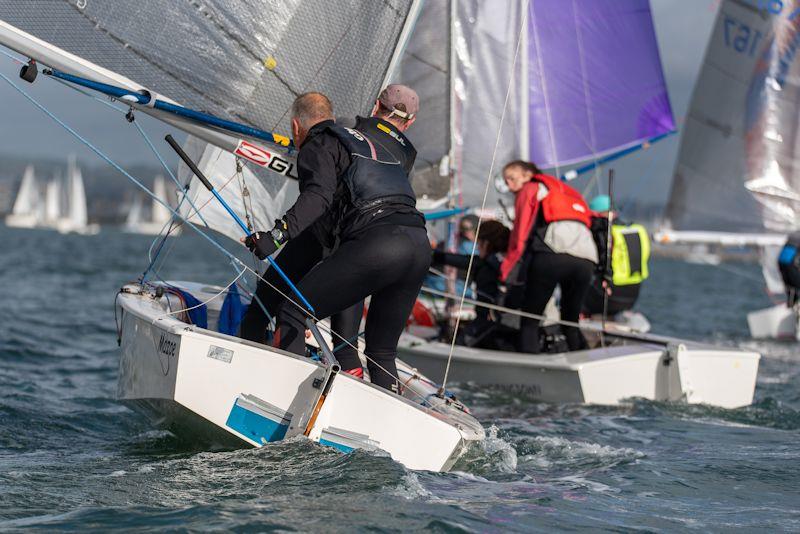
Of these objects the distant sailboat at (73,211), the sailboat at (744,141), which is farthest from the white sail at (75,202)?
the sailboat at (744,141)

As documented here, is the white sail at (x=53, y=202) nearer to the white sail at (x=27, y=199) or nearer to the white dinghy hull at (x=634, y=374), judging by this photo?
the white sail at (x=27, y=199)

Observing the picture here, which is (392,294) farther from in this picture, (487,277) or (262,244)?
(487,277)

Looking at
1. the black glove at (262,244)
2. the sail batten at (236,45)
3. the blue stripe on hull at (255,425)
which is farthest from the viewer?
the sail batten at (236,45)

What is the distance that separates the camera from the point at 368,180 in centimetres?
436

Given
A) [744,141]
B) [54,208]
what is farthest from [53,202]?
[744,141]

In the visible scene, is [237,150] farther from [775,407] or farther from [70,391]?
[775,407]

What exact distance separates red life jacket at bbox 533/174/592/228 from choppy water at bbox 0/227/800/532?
1276 mm

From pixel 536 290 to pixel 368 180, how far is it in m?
3.22

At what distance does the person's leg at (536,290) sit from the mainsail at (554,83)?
2.97 metres

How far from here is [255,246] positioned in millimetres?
4145

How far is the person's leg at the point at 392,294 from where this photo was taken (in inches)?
170

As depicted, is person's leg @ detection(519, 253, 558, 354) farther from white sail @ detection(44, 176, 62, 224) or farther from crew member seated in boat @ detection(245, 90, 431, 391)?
white sail @ detection(44, 176, 62, 224)

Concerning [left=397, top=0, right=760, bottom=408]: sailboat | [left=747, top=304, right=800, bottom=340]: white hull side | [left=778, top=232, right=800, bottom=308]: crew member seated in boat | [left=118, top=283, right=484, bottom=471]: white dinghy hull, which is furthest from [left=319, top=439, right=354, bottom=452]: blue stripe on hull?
[left=747, top=304, right=800, bottom=340]: white hull side

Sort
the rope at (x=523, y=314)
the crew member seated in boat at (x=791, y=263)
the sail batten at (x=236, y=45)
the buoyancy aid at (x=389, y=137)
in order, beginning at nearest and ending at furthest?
the buoyancy aid at (x=389, y=137)
the sail batten at (x=236, y=45)
the rope at (x=523, y=314)
the crew member seated in boat at (x=791, y=263)
